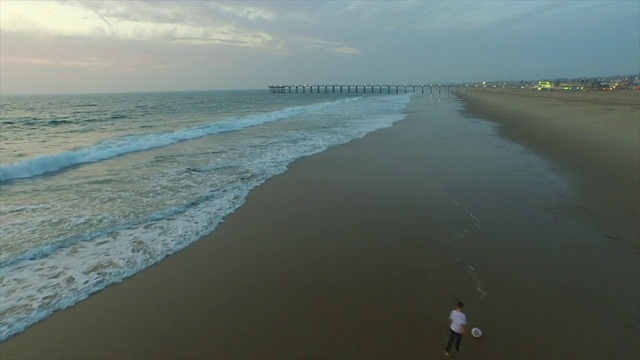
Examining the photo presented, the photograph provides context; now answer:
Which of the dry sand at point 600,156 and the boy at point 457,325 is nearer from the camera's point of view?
the boy at point 457,325

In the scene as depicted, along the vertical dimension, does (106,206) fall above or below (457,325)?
below

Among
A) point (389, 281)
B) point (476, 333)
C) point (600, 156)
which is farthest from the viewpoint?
point (600, 156)

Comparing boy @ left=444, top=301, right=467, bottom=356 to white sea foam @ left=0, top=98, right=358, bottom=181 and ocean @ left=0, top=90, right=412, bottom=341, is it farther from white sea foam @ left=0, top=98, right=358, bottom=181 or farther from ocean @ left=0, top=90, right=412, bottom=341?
white sea foam @ left=0, top=98, right=358, bottom=181

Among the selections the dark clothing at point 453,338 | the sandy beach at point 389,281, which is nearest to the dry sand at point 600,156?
the sandy beach at point 389,281

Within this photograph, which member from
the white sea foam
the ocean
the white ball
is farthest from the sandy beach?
the white sea foam

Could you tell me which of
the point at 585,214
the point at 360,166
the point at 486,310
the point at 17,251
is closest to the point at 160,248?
the point at 17,251

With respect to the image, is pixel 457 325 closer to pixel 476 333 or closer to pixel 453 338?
pixel 453 338

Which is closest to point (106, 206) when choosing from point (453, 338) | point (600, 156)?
point (453, 338)

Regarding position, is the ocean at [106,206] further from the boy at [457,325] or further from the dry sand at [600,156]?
the dry sand at [600,156]

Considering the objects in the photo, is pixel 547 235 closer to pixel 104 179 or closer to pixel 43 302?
pixel 43 302
